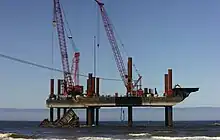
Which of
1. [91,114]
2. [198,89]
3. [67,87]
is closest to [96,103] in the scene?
[91,114]

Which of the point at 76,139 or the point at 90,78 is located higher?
the point at 90,78

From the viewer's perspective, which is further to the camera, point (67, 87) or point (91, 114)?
point (67, 87)

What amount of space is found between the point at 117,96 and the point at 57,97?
24.5 m

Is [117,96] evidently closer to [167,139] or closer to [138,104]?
[138,104]

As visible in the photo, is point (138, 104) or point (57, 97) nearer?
point (138, 104)

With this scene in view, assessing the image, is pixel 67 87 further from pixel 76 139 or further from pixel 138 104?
pixel 76 139

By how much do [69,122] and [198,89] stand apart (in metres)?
38.0

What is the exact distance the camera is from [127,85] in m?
135

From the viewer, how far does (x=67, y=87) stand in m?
146

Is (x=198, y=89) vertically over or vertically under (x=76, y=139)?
over

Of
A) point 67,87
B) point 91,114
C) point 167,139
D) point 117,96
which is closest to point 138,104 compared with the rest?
point 117,96

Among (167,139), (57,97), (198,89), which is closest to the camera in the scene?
(167,139)

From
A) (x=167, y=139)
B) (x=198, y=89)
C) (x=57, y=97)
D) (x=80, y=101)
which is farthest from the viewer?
(x=57, y=97)

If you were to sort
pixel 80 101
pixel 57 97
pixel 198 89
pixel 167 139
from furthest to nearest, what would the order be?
pixel 57 97, pixel 80 101, pixel 198 89, pixel 167 139
